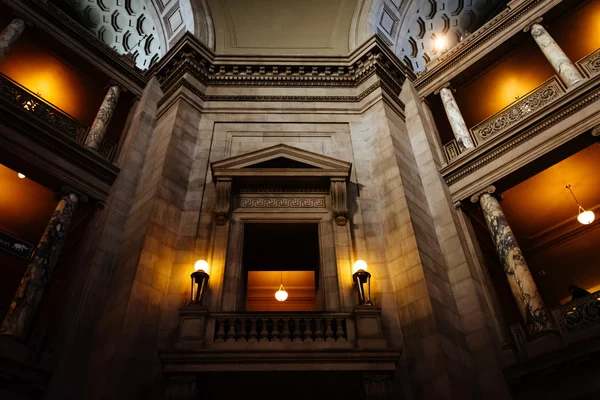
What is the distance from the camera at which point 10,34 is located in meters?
12.4

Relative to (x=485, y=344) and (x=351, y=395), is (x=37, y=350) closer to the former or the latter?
(x=351, y=395)

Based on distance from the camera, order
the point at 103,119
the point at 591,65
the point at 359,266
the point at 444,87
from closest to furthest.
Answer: the point at 359,266, the point at 591,65, the point at 103,119, the point at 444,87

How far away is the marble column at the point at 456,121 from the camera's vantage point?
13.3 m

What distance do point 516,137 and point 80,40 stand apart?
485 inches

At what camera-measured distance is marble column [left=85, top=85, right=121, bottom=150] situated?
12.7m

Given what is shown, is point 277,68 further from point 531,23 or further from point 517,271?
point 517,271

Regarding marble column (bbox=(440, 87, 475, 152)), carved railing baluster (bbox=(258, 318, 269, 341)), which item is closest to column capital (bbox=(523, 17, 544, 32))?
marble column (bbox=(440, 87, 475, 152))

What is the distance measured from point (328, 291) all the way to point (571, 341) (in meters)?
4.51

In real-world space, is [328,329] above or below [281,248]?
below

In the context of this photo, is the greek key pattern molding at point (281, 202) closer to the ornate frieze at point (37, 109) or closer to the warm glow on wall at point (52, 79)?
the ornate frieze at point (37, 109)

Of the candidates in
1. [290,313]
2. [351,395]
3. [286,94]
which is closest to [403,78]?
[286,94]

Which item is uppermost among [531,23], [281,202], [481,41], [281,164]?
[481,41]

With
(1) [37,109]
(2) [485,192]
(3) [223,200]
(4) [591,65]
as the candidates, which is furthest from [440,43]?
(1) [37,109]

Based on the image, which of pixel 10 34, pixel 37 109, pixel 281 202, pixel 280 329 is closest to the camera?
pixel 280 329
